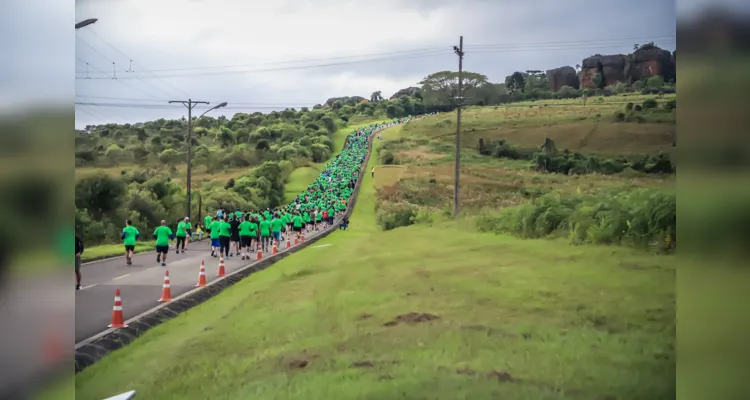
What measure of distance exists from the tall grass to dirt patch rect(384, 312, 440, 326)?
85 centimetres

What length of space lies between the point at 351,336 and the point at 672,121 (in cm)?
219

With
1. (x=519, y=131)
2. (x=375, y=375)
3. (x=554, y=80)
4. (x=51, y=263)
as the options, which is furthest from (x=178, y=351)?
(x=554, y=80)

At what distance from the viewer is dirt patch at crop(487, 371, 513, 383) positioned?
344cm

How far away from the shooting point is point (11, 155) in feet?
10.6

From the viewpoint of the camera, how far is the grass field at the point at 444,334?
3387mm

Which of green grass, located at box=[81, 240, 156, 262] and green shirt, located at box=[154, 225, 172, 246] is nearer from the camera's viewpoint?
green grass, located at box=[81, 240, 156, 262]

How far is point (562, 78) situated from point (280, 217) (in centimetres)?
995

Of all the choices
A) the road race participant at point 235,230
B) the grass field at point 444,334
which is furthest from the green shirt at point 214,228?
the grass field at point 444,334

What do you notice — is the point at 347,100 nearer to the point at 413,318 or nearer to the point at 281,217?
the point at 413,318

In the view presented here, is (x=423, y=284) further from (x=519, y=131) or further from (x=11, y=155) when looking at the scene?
(x=11, y=155)

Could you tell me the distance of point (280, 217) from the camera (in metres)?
13.4

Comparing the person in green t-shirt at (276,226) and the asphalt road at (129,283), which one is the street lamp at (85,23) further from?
the person in green t-shirt at (276,226)

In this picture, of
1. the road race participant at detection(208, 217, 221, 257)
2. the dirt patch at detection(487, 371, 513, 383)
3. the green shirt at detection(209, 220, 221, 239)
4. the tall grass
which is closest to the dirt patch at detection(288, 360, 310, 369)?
the dirt patch at detection(487, 371, 513, 383)

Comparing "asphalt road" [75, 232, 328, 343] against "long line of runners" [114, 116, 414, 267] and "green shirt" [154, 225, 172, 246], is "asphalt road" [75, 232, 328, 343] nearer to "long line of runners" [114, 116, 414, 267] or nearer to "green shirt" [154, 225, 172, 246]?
"long line of runners" [114, 116, 414, 267]
